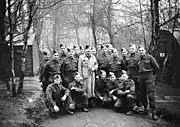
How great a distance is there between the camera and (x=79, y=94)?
22.1 feet

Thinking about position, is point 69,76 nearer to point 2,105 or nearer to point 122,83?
point 122,83

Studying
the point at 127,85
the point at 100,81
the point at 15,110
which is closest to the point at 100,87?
the point at 100,81

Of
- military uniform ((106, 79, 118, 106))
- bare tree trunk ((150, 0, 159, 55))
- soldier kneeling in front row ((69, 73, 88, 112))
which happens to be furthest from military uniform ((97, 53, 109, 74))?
bare tree trunk ((150, 0, 159, 55))

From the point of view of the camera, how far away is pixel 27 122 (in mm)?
5840

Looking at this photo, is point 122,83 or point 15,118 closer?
point 15,118

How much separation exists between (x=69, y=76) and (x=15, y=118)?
7.45ft

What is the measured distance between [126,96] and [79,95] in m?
1.47

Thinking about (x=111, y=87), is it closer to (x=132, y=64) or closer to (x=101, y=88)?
(x=101, y=88)

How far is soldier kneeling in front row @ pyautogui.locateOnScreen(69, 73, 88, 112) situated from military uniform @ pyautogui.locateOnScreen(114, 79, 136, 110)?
984 mm

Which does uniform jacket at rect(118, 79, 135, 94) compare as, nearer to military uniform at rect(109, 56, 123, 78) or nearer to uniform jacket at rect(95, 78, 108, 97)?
uniform jacket at rect(95, 78, 108, 97)

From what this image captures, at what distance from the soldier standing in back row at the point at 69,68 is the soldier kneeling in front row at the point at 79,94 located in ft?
2.02

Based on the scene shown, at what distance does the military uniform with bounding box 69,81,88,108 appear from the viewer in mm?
6672

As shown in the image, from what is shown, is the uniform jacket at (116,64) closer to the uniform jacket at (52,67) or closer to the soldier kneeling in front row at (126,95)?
the soldier kneeling in front row at (126,95)

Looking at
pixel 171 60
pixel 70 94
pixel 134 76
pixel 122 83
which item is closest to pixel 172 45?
pixel 171 60
